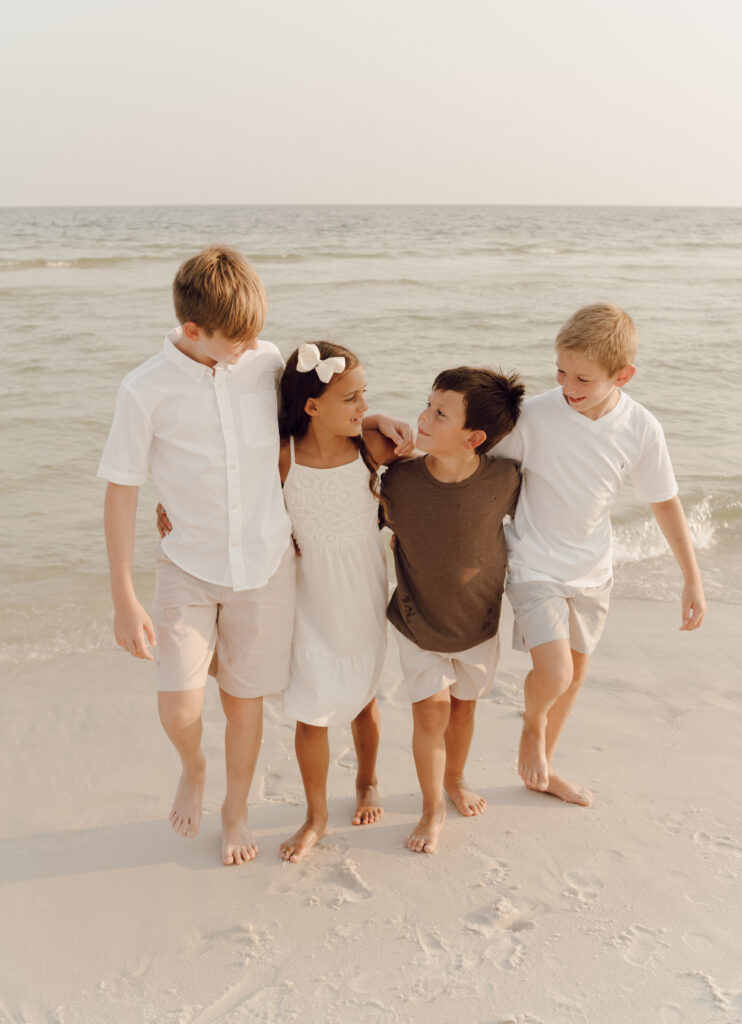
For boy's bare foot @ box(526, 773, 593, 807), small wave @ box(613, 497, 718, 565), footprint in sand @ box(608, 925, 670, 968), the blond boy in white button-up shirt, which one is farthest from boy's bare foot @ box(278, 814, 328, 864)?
small wave @ box(613, 497, 718, 565)

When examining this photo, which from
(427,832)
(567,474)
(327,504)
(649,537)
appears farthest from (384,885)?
(649,537)

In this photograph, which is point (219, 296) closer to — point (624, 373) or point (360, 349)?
point (624, 373)

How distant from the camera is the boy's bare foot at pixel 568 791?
279cm

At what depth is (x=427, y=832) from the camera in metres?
2.62

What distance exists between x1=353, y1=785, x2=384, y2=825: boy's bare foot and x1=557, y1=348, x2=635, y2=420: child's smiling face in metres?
1.32

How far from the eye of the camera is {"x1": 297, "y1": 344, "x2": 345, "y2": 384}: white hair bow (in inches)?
94.1

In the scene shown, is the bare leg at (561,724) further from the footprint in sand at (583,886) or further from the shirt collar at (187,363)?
the shirt collar at (187,363)

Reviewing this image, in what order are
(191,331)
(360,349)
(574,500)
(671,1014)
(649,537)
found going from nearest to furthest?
(671,1014)
(191,331)
(574,500)
(649,537)
(360,349)

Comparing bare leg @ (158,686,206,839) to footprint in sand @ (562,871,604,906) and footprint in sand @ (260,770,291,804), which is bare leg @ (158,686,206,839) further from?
footprint in sand @ (562,871,604,906)

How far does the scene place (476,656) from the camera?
2.63 m

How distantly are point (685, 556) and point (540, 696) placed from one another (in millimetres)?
639

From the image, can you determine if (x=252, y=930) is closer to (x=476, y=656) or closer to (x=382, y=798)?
(x=382, y=798)

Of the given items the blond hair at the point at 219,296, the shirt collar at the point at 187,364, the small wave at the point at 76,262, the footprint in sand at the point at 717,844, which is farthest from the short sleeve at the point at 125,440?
the small wave at the point at 76,262

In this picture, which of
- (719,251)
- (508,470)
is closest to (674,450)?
(508,470)
